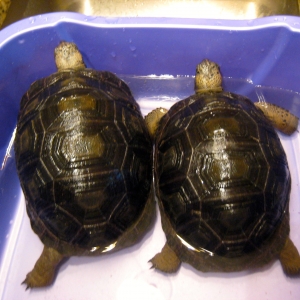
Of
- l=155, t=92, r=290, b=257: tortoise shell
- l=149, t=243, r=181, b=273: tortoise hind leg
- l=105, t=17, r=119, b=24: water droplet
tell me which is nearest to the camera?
l=155, t=92, r=290, b=257: tortoise shell

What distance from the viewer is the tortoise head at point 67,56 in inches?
92.6

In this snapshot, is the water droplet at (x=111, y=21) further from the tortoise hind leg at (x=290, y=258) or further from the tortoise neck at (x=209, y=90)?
the tortoise hind leg at (x=290, y=258)

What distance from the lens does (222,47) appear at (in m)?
2.50

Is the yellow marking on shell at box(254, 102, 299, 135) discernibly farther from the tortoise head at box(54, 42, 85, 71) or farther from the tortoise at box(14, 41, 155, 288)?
the tortoise head at box(54, 42, 85, 71)

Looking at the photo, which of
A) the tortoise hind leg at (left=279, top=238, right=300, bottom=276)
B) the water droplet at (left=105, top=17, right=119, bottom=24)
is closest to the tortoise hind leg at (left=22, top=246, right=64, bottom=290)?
the tortoise hind leg at (left=279, top=238, right=300, bottom=276)

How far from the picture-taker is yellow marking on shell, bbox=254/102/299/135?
2467 mm

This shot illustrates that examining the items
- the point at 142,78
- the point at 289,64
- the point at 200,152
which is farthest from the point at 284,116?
the point at 142,78

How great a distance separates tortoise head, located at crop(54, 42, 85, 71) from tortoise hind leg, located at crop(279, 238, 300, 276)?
6.16 ft

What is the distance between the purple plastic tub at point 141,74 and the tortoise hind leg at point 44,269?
0.13 meters

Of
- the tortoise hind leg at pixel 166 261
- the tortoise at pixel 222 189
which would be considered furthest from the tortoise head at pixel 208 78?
the tortoise hind leg at pixel 166 261

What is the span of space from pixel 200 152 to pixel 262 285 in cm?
113

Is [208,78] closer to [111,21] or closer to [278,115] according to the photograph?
[278,115]

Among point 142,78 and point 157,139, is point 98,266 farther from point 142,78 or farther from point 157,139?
point 142,78

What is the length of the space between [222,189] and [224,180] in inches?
1.9
